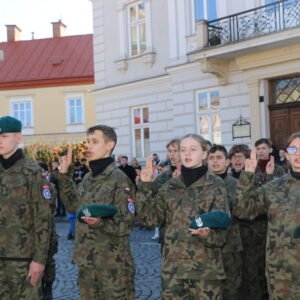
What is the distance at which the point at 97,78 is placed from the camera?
73.6 ft

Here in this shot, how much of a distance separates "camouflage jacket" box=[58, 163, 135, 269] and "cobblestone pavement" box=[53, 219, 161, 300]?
238 cm

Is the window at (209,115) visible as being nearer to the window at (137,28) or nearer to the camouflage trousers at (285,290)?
the window at (137,28)

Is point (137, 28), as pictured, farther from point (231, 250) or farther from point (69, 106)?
point (69, 106)

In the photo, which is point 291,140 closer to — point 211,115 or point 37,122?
point 211,115

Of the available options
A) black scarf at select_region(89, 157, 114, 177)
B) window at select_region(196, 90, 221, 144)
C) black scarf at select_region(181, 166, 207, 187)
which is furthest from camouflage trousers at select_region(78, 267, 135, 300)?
window at select_region(196, 90, 221, 144)

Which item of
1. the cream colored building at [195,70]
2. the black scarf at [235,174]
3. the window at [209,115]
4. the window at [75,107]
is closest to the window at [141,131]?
the cream colored building at [195,70]

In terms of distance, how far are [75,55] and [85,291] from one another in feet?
127

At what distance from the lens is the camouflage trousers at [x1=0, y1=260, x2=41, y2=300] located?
456cm

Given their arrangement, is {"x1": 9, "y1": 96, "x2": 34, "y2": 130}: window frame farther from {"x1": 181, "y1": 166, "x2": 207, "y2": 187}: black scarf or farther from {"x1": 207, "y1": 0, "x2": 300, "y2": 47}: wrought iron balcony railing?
{"x1": 181, "y1": 166, "x2": 207, "y2": 187}: black scarf

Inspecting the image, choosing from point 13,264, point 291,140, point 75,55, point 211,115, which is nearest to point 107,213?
point 13,264

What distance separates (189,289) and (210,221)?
59cm

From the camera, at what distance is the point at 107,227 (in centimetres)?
483

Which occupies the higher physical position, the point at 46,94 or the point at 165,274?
the point at 46,94

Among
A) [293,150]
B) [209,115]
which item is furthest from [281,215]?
[209,115]
